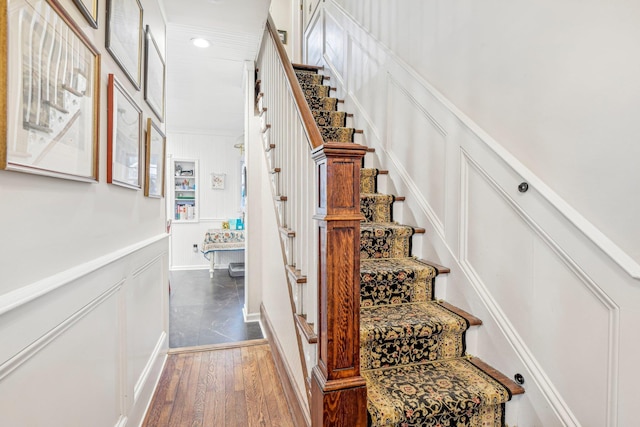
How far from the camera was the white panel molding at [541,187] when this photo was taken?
1.00 meters

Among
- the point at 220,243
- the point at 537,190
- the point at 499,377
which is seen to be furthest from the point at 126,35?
the point at 220,243

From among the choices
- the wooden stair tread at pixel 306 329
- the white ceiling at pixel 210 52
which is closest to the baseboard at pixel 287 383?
the wooden stair tread at pixel 306 329

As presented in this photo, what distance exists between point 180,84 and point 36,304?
Answer: 12.6 ft

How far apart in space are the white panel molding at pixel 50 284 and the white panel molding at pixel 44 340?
12 centimetres

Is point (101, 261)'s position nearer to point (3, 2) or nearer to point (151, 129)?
point (3, 2)

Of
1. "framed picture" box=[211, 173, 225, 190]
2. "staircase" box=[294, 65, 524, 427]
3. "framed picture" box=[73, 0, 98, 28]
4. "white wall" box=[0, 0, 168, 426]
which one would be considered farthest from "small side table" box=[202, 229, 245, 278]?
"framed picture" box=[73, 0, 98, 28]

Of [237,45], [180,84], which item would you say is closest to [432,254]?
[237,45]

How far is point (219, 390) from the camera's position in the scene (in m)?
2.14

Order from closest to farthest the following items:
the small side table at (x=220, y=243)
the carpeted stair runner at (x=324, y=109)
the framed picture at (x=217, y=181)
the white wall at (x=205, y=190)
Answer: the carpeted stair runner at (x=324, y=109) → the small side table at (x=220, y=243) → the white wall at (x=205, y=190) → the framed picture at (x=217, y=181)

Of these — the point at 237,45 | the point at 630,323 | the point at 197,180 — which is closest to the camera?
the point at 630,323

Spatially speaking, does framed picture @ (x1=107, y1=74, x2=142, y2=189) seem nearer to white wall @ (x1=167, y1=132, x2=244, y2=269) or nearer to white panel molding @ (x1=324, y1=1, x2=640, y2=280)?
white panel molding @ (x1=324, y1=1, x2=640, y2=280)

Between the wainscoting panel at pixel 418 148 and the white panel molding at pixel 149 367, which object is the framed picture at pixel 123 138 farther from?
the wainscoting panel at pixel 418 148

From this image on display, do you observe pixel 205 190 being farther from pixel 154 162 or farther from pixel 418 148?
pixel 418 148

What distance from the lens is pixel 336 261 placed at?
113cm
